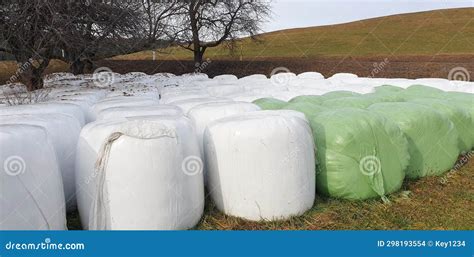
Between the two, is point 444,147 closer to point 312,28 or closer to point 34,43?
point 34,43

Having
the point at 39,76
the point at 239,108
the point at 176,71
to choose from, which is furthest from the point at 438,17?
the point at 239,108

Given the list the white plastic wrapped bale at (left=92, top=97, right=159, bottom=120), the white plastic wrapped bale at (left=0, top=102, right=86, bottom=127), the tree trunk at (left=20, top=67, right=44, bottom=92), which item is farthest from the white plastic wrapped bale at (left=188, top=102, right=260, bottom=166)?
the tree trunk at (left=20, top=67, right=44, bottom=92)

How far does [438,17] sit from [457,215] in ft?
107

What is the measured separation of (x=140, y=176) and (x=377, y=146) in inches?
85.4

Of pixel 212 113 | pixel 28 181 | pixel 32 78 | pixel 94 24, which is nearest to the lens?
pixel 28 181

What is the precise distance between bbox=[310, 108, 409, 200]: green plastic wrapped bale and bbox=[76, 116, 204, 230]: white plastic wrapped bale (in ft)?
4.41

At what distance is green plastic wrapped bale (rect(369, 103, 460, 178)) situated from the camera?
4.43m

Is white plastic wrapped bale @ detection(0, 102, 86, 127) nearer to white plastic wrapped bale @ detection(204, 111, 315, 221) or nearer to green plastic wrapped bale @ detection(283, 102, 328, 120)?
white plastic wrapped bale @ detection(204, 111, 315, 221)

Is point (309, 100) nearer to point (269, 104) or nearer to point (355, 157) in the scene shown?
point (269, 104)

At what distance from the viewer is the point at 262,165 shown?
10.7 ft

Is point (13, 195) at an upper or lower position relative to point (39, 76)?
lower

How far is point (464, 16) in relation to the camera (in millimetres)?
31203

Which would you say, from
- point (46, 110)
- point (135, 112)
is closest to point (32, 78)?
point (46, 110)

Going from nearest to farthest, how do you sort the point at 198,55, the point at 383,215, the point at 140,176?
the point at 140,176, the point at 383,215, the point at 198,55
